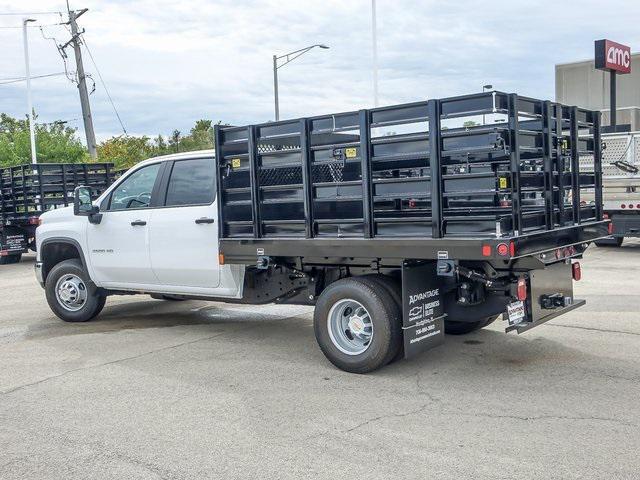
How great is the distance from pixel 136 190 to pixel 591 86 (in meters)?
25.4

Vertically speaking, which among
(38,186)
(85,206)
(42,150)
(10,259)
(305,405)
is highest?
(42,150)

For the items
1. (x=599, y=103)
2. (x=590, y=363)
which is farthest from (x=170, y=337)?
(x=599, y=103)

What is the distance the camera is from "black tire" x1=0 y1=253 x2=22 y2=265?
735 inches

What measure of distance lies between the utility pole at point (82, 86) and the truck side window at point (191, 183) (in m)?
23.7

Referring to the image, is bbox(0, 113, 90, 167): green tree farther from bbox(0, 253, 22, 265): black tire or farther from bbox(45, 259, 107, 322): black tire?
bbox(45, 259, 107, 322): black tire

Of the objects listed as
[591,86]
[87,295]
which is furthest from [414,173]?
[591,86]

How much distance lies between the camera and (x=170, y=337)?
8.38 meters

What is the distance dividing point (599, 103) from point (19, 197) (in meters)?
22.2

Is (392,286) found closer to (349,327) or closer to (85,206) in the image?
(349,327)

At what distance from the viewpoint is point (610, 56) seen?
22.5 metres

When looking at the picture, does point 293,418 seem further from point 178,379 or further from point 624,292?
point 624,292

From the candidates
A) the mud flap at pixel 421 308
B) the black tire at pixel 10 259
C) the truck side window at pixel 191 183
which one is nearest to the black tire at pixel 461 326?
the mud flap at pixel 421 308

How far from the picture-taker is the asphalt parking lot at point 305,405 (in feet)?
14.8

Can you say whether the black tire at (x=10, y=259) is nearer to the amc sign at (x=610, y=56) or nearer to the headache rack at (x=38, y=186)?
the headache rack at (x=38, y=186)
